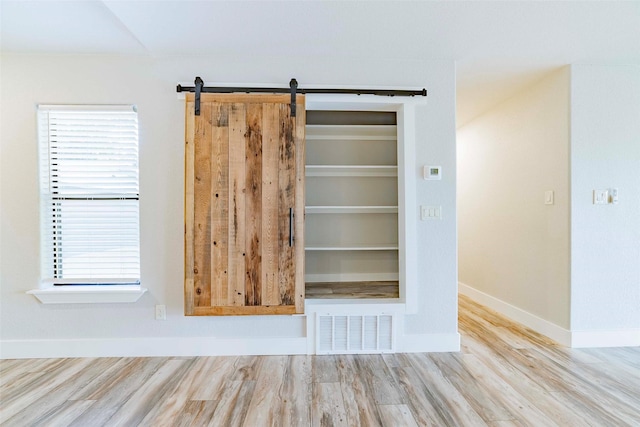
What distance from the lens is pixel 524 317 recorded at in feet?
10.7

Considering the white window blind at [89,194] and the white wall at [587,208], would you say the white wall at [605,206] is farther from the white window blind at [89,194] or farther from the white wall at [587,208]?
the white window blind at [89,194]

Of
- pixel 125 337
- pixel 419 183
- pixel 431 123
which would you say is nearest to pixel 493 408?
pixel 419 183

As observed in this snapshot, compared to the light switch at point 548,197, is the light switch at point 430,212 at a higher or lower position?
lower

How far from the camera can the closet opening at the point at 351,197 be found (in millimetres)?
3230

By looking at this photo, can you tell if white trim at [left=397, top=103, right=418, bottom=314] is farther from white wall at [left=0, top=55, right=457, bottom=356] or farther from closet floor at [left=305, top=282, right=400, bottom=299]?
closet floor at [left=305, top=282, right=400, bottom=299]

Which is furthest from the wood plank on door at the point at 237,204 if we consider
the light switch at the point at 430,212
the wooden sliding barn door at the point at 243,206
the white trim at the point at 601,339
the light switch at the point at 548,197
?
the white trim at the point at 601,339

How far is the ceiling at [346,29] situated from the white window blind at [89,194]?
0.56 meters

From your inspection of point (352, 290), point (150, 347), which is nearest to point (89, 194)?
point (150, 347)

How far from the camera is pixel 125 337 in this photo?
8.46 feet

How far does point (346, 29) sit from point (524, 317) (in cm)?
319

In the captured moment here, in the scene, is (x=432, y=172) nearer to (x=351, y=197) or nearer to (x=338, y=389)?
(x=351, y=197)

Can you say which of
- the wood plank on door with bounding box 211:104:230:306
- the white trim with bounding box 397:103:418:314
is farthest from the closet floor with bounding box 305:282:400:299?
the wood plank on door with bounding box 211:104:230:306

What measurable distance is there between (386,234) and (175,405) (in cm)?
232

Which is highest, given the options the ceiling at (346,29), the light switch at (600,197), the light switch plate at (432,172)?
the ceiling at (346,29)
